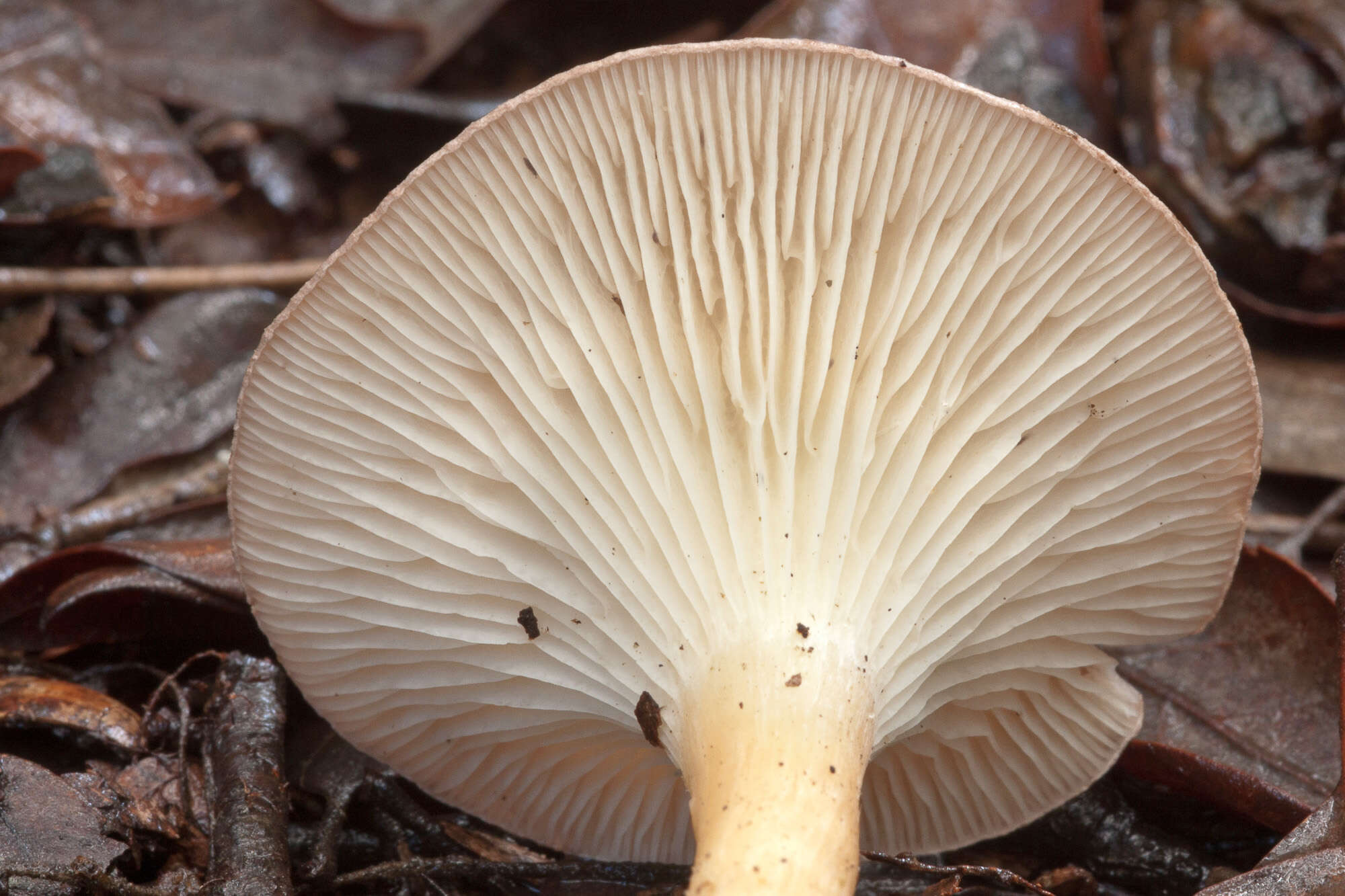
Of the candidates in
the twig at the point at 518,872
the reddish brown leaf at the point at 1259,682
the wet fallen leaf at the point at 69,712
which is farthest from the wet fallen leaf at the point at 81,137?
the reddish brown leaf at the point at 1259,682

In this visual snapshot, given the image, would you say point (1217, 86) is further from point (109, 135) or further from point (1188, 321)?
point (109, 135)

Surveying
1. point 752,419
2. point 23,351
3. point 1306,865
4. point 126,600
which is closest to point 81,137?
point 23,351

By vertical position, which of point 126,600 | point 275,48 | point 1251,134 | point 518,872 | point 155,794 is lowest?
point 518,872

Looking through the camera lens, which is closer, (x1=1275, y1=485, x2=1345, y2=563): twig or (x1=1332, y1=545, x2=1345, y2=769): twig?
(x1=1332, y1=545, x2=1345, y2=769): twig

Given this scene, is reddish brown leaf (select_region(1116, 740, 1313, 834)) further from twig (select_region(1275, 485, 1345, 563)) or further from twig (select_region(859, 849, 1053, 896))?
twig (select_region(1275, 485, 1345, 563))

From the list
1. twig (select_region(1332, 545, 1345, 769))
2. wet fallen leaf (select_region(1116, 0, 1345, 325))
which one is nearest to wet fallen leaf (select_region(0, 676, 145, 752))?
twig (select_region(1332, 545, 1345, 769))

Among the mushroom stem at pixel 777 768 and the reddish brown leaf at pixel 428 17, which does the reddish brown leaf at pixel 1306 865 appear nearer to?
the mushroom stem at pixel 777 768

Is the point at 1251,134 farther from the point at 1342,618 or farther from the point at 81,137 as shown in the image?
the point at 81,137
